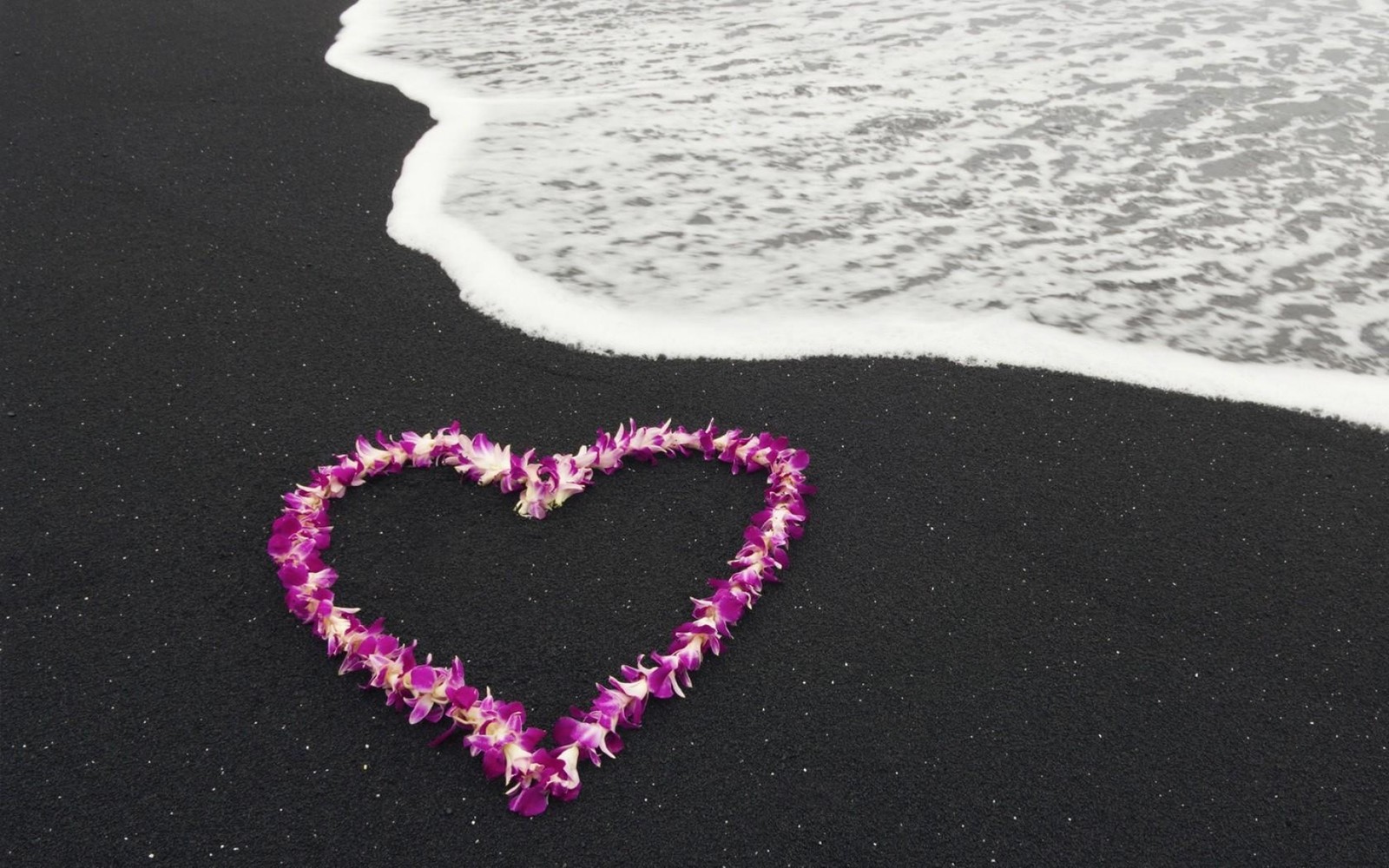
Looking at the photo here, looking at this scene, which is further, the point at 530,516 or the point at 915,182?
the point at 915,182

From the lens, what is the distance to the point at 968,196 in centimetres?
386

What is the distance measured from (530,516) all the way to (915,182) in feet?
7.93

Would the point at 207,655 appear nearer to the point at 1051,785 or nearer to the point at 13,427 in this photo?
the point at 13,427

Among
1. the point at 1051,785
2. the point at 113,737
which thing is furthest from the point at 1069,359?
the point at 113,737

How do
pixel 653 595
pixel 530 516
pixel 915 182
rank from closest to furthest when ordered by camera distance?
pixel 653 595 < pixel 530 516 < pixel 915 182

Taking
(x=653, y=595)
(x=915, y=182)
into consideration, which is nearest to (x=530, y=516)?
(x=653, y=595)

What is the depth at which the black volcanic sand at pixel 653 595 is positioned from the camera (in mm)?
1699

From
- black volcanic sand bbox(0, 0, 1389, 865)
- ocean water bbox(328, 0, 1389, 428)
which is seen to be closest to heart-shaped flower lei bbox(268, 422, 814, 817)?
black volcanic sand bbox(0, 0, 1389, 865)

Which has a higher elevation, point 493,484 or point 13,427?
point 13,427

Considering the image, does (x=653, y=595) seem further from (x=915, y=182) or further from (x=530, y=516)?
(x=915, y=182)

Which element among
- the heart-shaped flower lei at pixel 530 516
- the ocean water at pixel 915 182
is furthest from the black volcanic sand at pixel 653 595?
the ocean water at pixel 915 182

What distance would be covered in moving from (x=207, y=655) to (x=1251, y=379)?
8.94ft

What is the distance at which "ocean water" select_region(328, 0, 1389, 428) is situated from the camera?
3.01m

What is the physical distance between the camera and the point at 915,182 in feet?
13.0
